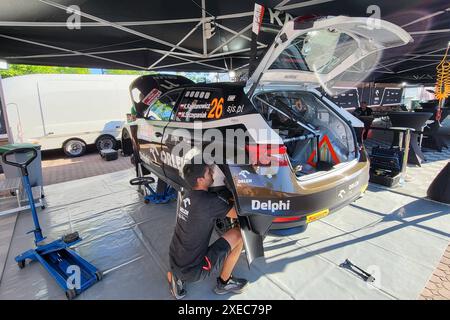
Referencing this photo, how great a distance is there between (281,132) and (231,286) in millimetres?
2068

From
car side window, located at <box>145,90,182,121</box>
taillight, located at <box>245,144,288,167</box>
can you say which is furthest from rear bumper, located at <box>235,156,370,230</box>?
car side window, located at <box>145,90,182,121</box>

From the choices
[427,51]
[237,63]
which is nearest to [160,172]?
[237,63]

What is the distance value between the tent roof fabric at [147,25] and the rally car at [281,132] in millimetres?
625

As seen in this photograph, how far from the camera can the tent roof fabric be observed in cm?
322

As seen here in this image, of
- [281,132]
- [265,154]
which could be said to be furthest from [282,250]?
[281,132]

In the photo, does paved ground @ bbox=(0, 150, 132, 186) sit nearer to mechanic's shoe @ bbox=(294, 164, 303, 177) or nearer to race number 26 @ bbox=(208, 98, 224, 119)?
race number 26 @ bbox=(208, 98, 224, 119)

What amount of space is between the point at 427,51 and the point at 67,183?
1026 cm

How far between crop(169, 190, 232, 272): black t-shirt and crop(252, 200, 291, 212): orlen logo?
297mm

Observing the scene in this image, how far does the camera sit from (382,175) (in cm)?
429

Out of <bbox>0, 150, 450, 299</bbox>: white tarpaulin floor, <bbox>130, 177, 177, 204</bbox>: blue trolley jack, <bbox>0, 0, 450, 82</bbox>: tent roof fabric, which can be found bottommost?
<bbox>0, 150, 450, 299</bbox>: white tarpaulin floor

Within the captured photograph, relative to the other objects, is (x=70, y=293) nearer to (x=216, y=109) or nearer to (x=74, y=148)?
(x=216, y=109)

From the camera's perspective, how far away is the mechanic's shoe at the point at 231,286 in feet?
6.91

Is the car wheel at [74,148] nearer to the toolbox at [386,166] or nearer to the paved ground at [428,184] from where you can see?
the toolbox at [386,166]

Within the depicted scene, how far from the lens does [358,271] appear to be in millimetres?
2248
